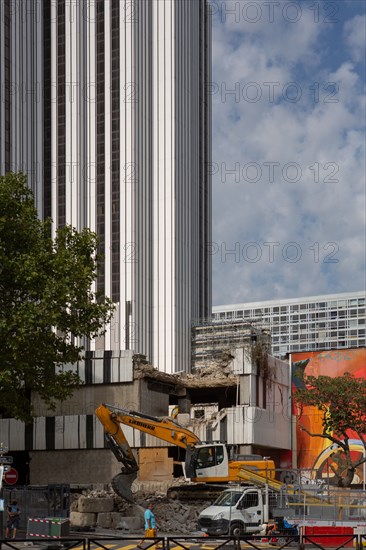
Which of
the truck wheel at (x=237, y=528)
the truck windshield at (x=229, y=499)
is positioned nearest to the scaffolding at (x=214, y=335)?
the truck windshield at (x=229, y=499)

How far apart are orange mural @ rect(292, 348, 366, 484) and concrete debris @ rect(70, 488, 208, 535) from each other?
33.1 meters

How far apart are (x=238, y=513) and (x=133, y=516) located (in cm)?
837

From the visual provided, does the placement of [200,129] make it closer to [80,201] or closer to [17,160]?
[80,201]

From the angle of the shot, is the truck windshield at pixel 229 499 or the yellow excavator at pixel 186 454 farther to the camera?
the yellow excavator at pixel 186 454

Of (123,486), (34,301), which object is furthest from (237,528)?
(34,301)

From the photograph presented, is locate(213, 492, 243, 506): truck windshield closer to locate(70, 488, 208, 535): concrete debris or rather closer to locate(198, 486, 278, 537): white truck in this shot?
locate(198, 486, 278, 537): white truck

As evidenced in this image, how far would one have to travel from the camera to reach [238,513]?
134 feet

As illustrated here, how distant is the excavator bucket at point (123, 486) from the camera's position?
4916 centimetres

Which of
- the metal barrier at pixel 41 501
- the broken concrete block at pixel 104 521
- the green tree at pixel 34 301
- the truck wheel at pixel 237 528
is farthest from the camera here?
the green tree at pixel 34 301

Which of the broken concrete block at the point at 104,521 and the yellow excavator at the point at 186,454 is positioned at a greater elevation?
the yellow excavator at the point at 186,454

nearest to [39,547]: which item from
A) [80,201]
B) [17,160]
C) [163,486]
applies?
[163,486]

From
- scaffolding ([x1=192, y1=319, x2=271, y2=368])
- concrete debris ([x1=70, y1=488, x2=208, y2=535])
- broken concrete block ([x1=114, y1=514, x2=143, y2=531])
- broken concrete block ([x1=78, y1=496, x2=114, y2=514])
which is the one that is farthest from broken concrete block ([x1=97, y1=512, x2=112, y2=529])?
scaffolding ([x1=192, y1=319, x2=271, y2=368])

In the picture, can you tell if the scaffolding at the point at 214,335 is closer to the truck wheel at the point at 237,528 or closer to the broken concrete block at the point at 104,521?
the broken concrete block at the point at 104,521

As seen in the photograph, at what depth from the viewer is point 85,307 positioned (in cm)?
5134
